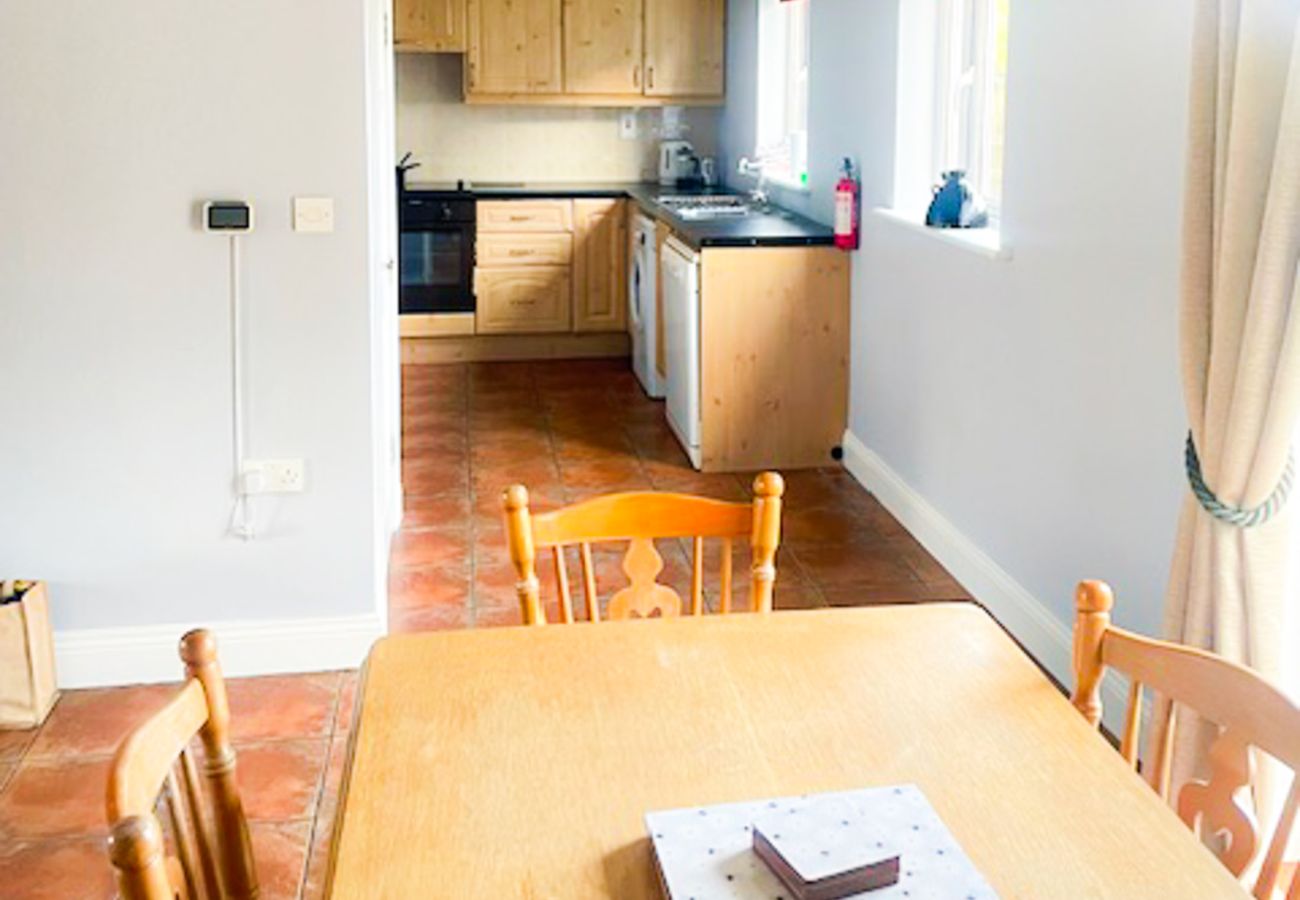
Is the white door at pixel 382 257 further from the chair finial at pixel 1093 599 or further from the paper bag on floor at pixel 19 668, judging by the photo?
the chair finial at pixel 1093 599

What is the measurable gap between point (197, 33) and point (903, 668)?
7.88 feet

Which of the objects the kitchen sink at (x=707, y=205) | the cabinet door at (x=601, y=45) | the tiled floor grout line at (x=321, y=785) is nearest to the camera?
the tiled floor grout line at (x=321, y=785)

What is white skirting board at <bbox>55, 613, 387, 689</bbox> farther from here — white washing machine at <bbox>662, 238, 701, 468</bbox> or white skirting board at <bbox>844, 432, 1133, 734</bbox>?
white washing machine at <bbox>662, 238, 701, 468</bbox>

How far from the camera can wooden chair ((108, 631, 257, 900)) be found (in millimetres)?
1212

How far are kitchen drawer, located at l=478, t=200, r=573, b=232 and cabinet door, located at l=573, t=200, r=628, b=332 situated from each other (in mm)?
62

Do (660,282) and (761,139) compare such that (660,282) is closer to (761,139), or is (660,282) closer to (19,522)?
(761,139)

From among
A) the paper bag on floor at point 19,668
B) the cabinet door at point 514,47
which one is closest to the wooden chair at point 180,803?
the paper bag on floor at point 19,668

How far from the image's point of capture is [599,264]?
25.1 ft

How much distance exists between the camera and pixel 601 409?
658 cm

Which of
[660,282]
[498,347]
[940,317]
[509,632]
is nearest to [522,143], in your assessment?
[498,347]

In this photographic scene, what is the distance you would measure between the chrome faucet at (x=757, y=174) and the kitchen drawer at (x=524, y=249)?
966 mm

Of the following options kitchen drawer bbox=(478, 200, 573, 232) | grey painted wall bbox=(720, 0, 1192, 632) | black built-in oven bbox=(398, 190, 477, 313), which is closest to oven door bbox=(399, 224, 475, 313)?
black built-in oven bbox=(398, 190, 477, 313)

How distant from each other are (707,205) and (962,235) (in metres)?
2.52

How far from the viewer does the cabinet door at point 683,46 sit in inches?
300
